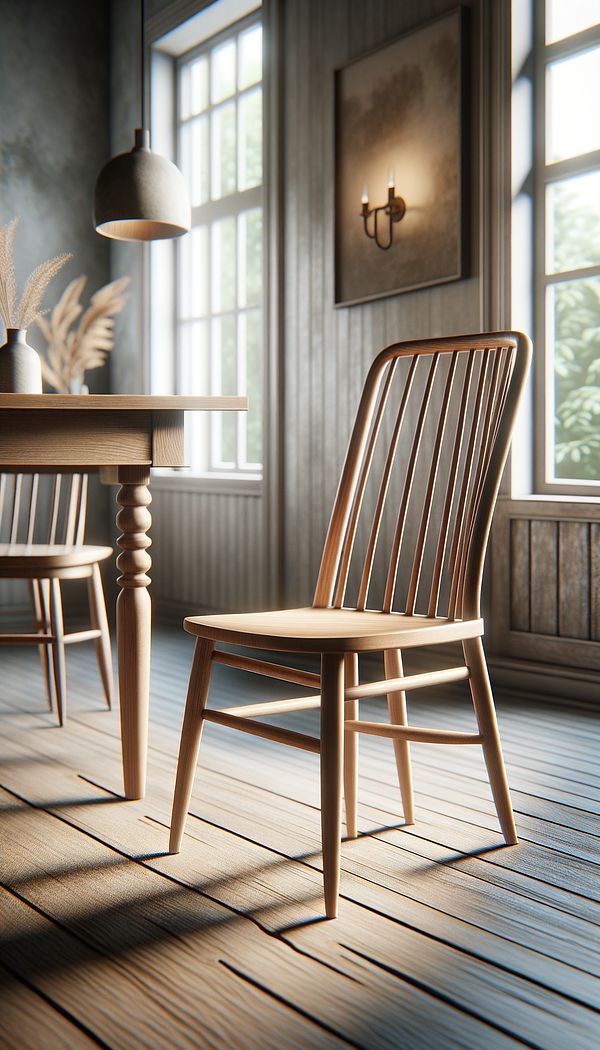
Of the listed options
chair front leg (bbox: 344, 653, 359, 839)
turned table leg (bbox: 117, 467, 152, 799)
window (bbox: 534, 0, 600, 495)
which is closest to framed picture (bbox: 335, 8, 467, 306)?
window (bbox: 534, 0, 600, 495)

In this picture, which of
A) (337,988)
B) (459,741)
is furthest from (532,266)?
(337,988)

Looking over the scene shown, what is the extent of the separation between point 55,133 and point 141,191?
8.89ft

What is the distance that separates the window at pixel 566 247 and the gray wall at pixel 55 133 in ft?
8.81

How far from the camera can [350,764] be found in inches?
70.0

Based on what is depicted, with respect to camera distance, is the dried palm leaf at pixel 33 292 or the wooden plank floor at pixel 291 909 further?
the dried palm leaf at pixel 33 292

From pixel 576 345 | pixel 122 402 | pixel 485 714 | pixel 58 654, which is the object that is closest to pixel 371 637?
pixel 485 714

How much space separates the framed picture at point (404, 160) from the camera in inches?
124

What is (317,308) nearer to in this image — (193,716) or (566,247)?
(566,247)

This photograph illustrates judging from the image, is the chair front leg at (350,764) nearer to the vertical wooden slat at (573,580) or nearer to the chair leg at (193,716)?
the chair leg at (193,716)

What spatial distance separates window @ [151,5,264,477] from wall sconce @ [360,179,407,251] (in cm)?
81

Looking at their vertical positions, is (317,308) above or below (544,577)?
above

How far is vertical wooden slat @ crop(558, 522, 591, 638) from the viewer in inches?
114

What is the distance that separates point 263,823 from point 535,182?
2170mm

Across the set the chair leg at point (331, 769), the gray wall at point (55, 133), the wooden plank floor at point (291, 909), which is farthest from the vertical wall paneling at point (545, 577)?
the gray wall at point (55, 133)
